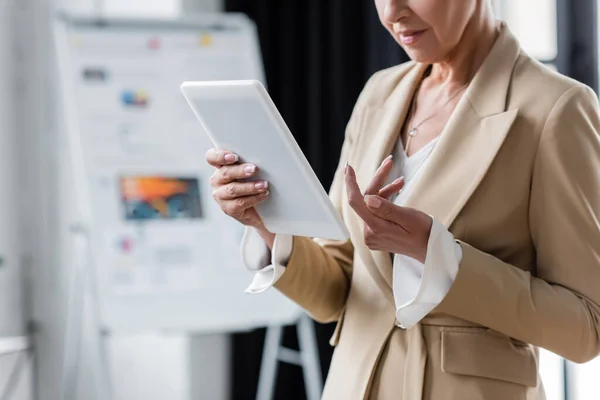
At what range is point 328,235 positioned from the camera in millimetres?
1104

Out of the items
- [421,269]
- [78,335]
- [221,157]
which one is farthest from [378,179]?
[78,335]

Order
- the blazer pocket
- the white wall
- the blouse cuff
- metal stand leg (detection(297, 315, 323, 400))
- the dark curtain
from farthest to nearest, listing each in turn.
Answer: the dark curtain
the white wall
metal stand leg (detection(297, 315, 323, 400))
the blouse cuff
the blazer pocket

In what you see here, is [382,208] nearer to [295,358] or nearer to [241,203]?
[241,203]

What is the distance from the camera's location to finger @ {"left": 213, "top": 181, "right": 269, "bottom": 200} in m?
1.13

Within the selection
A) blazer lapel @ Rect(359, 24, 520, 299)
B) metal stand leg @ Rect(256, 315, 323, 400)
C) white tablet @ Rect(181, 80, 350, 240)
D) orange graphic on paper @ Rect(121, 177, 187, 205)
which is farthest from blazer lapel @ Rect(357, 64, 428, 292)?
metal stand leg @ Rect(256, 315, 323, 400)

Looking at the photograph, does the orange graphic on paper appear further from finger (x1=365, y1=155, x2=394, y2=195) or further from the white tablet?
finger (x1=365, y1=155, x2=394, y2=195)

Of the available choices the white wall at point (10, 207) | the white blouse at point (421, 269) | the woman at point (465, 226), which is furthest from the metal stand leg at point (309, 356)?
the white blouse at point (421, 269)

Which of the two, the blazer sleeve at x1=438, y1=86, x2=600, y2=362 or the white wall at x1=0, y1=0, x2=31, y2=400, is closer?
the blazer sleeve at x1=438, y1=86, x2=600, y2=362

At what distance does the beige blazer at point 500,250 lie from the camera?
1047 mm

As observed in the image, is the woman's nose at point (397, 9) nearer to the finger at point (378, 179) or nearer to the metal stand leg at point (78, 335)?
the finger at point (378, 179)

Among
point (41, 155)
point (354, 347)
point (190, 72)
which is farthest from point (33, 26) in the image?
point (354, 347)

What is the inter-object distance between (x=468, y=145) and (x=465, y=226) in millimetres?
110

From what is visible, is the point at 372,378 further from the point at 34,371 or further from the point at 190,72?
the point at 34,371

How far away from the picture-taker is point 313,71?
308cm
